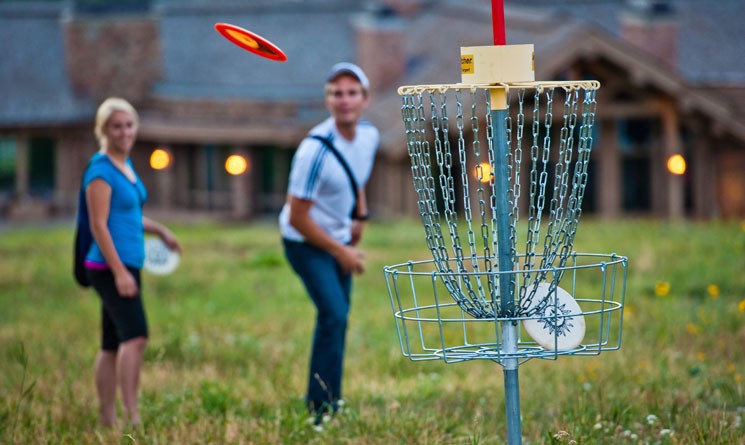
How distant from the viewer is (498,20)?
4.32 metres

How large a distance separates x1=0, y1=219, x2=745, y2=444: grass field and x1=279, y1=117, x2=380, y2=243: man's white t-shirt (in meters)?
1.09

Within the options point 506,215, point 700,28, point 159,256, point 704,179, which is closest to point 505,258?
point 506,215

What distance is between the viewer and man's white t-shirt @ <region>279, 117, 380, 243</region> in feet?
22.7

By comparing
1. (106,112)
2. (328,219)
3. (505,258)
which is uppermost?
(106,112)

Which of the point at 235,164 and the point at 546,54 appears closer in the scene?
the point at 235,164

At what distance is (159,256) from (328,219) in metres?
1.52

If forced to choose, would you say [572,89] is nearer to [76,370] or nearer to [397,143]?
[76,370]

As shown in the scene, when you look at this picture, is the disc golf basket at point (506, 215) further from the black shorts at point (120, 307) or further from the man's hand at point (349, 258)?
the black shorts at point (120, 307)

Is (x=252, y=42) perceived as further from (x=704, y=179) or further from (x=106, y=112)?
(x=704, y=179)

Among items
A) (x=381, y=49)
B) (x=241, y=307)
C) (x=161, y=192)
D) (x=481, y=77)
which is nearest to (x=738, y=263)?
(x=241, y=307)

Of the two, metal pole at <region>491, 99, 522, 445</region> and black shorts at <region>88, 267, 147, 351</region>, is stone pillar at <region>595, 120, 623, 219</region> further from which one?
metal pole at <region>491, 99, 522, 445</region>

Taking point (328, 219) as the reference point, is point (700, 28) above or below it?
above

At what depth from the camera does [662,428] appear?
20.0 feet

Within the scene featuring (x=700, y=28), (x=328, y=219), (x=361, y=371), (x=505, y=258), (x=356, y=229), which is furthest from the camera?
(x=700, y=28)
